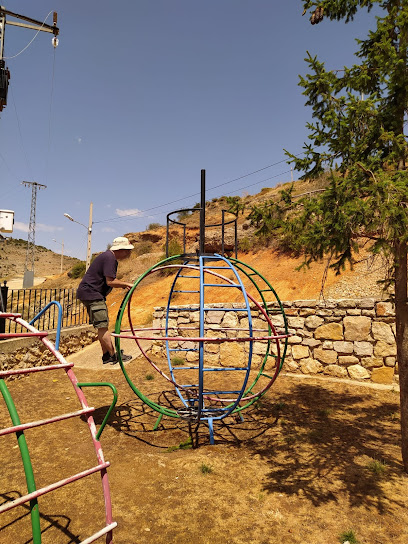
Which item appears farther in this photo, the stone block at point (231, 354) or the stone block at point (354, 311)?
the stone block at point (231, 354)

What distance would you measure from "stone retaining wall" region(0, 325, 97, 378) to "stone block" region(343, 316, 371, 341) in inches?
241

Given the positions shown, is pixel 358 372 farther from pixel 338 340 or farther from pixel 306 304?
pixel 306 304

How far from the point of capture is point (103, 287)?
183 inches

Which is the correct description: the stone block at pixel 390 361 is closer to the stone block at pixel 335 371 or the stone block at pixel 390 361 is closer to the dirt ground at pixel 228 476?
the stone block at pixel 335 371

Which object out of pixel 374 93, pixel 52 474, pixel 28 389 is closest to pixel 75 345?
pixel 28 389

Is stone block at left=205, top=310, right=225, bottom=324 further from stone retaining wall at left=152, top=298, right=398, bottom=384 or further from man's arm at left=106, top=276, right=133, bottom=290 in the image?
man's arm at left=106, top=276, right=133, bottom=290

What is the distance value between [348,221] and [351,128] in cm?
122

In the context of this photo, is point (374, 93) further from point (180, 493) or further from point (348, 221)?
point (180, 493)

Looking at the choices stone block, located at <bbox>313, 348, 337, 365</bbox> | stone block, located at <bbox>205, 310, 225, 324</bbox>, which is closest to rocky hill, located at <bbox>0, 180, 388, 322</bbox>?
stone block, located at <bbox>313, 348, 337, 365</bbox>

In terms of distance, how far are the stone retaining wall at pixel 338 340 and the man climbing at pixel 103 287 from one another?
88.9 inches

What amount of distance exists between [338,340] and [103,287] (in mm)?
4814

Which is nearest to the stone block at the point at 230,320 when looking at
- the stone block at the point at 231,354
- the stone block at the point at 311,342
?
the stone block at the point at 231,354

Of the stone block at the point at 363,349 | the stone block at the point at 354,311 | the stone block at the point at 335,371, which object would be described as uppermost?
the stone block at the point at 354,311

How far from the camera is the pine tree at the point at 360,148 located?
302 cm
